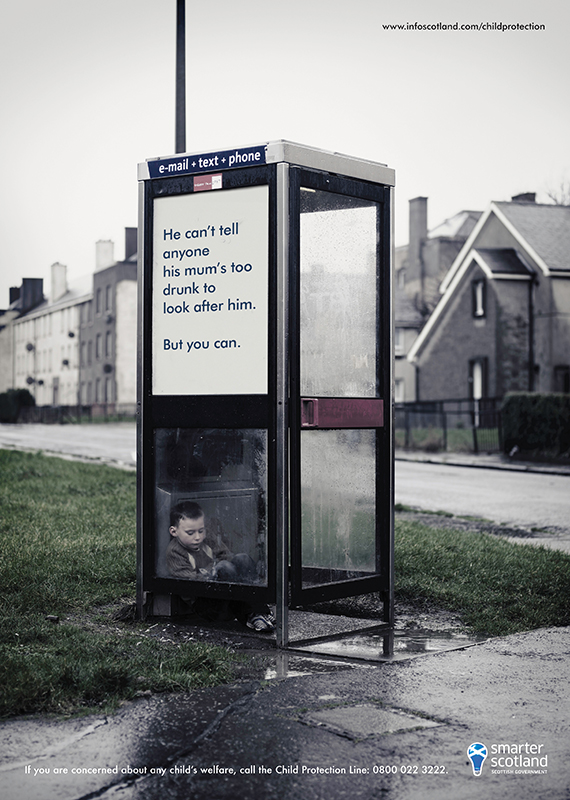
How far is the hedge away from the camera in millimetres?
24391

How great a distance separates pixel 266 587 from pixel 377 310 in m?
1.90

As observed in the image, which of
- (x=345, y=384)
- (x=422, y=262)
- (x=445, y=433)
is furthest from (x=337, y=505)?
(x=422, y=262)

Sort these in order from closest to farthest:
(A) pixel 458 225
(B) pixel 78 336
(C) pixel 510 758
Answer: (C) pixel 510 758 → (A) pixel 458 225 → (B) pixel 78 336

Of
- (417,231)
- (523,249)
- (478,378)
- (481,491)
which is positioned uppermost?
(417,231)

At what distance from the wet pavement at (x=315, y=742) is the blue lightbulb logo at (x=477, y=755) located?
2 centimetres

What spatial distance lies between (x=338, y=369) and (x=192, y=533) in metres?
1.37

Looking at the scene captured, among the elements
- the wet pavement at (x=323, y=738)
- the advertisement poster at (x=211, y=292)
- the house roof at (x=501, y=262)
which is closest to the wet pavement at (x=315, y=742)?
the wet pavement at (x=323, y=738)

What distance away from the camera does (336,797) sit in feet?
11.3

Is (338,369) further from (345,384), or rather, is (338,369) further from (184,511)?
(184,511)

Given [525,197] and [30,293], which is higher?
[525,197]

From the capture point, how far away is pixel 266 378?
18.9ft

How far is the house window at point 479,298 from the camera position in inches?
1576

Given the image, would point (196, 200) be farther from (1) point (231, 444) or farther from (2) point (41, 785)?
(2) point (41, 785)

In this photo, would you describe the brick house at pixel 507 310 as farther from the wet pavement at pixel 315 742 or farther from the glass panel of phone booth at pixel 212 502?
the wet pavement at pixel 315 742
